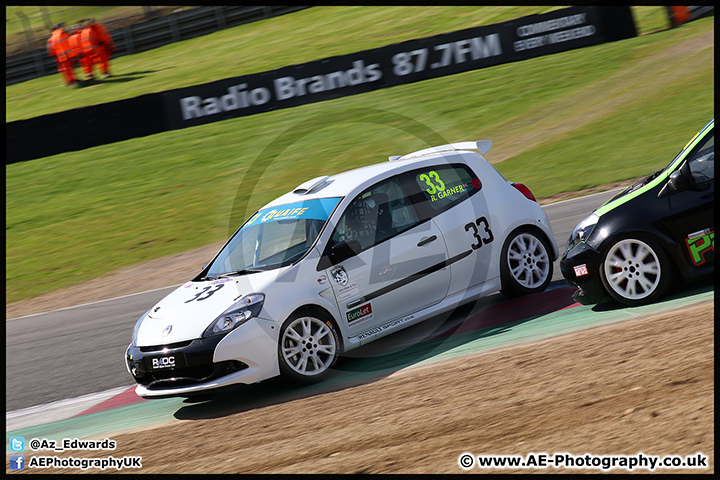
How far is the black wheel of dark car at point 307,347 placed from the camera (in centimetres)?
617

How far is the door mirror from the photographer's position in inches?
257

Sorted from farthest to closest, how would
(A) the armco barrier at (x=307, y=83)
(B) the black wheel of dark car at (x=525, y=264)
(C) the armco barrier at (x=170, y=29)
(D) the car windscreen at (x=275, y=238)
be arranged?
(C) the armco barrier at (x=170, y=29), (A) the armco barrier at (x=307, y=83), (B) the black wheel of dark car at (x=525, y=264), (D) the car windscreen at (x=275, y=238)

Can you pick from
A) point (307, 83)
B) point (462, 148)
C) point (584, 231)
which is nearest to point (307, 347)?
point (584, 231)

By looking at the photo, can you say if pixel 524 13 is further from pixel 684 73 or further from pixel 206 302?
pixel 206 302

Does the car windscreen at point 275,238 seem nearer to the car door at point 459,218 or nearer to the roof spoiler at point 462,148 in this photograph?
the car door at point 459,218

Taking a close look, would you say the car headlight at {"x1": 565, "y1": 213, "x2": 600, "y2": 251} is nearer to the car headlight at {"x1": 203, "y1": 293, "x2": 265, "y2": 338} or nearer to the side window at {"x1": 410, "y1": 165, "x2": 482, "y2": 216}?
the side window at {"x1": 410, "y1": 165, "x2": 482, "y2": 216}

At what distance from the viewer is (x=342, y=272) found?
659 centimetres

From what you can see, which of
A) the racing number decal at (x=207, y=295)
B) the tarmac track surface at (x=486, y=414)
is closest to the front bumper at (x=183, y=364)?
the tarmac track surface at (x=486, y=414)

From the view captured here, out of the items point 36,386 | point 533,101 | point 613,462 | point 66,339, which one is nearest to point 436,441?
point 613,462

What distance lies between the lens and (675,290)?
262 inches

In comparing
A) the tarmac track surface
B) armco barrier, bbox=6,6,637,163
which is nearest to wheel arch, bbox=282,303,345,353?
the tarmac track surface

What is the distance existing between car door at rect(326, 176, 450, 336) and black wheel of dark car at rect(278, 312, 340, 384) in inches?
10.3

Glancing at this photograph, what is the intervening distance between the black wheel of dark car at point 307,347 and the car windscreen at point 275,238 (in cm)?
63

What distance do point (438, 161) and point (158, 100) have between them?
14.2m
